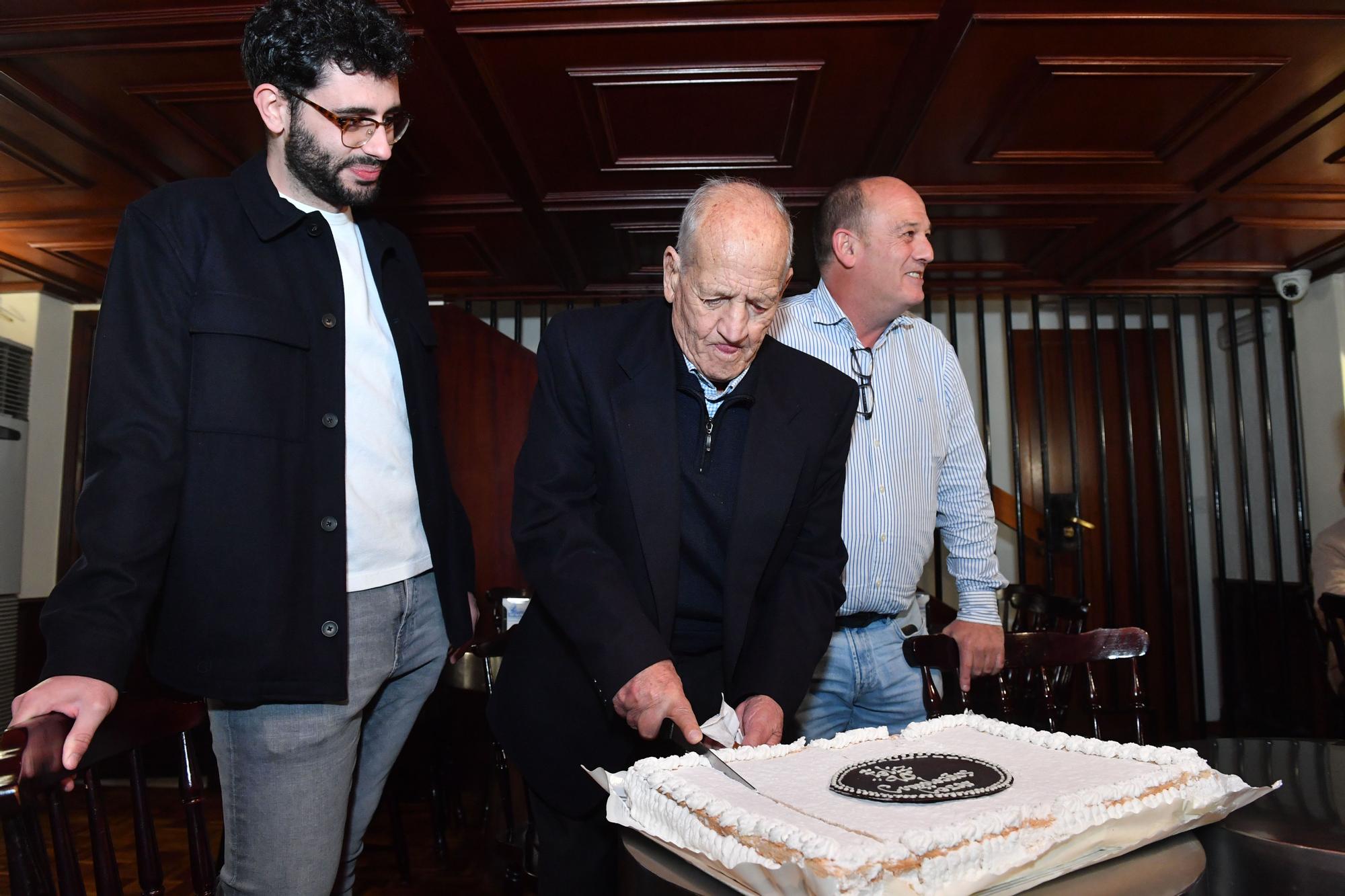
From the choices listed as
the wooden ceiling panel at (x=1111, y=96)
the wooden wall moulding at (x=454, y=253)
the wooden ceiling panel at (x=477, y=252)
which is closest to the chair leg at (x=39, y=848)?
the wooden ceiling panel at (x=1111, y=96)

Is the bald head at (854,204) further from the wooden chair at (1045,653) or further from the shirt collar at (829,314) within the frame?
the wooden chair at (1045,653)

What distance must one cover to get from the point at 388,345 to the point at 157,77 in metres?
2.06

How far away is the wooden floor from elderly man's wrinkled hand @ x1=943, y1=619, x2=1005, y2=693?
137cm

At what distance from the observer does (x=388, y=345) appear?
59.4 inches

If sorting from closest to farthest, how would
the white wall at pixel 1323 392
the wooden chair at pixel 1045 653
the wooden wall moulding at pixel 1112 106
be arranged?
the wooden chair at pixel 1045 653 < the wooden wall moulding at pixel 1112 106 < the white wall at pixel 1323 392

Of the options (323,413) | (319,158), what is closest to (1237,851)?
(323,413)

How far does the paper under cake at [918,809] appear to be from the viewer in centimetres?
70

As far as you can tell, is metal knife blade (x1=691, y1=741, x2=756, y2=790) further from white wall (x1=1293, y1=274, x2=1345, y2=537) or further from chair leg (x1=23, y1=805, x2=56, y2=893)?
white wall (x1=1293, y1=274, x2=1345, y2=537)

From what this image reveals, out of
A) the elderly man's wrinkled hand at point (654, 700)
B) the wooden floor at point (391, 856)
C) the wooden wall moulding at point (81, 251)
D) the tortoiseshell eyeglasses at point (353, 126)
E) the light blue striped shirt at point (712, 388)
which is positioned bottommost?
the wooden floor at point (391, 856)

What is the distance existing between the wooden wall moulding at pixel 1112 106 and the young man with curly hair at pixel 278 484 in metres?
2.30

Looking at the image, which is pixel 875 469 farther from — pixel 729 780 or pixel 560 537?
pixel 729 780

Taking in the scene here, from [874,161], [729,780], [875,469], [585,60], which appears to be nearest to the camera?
[729,780]

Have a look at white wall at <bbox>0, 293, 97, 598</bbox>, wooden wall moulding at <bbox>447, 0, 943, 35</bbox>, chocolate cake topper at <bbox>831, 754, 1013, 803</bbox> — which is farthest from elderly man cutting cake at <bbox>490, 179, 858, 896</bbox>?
white wall at <bbox>0, 293, 97, 598</bbox>

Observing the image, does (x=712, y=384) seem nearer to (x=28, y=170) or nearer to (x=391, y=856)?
(x=391, y=856)
